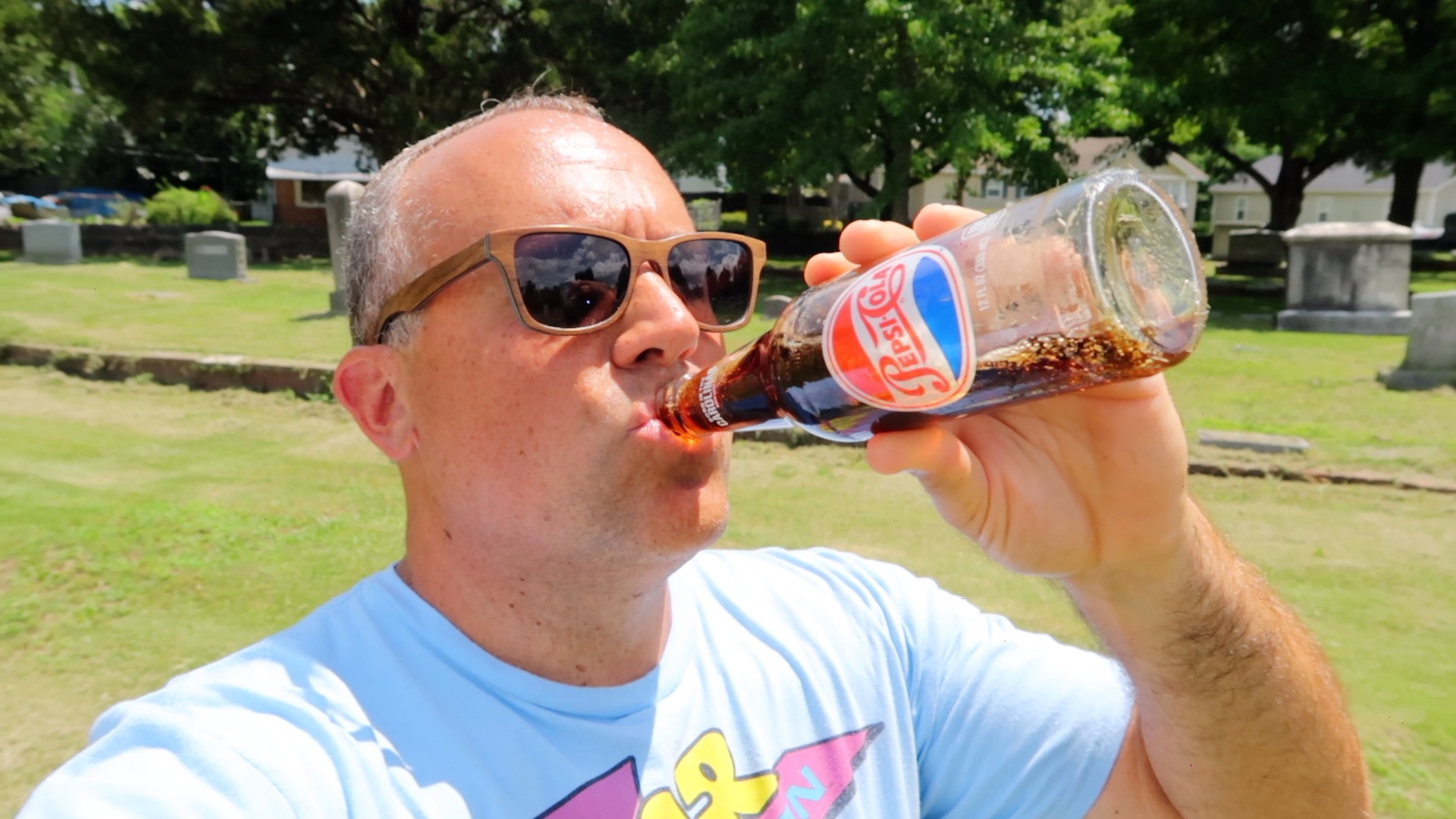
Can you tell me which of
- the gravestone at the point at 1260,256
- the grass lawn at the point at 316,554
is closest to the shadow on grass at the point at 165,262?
the grass lawn at the point at 316,554

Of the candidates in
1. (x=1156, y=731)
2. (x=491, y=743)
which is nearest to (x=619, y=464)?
(x=491, y=743)

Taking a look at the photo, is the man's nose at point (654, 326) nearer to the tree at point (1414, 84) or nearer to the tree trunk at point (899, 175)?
the tree trunk at point (899, 175)

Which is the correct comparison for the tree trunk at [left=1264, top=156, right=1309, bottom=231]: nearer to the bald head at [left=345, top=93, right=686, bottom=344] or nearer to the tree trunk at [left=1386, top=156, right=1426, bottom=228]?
the tree trunk at [left=1386, top=156, right=1426, bottom=228]

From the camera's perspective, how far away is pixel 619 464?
1551mm

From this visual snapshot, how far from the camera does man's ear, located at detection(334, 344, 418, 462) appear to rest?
1.70 metres

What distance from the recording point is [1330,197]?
57.9 metres

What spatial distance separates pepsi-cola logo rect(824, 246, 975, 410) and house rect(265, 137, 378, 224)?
35.4 meters

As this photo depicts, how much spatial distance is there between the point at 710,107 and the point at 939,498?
18846mm

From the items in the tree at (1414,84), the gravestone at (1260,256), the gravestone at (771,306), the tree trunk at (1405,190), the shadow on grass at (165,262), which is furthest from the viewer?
the tree trunk at (1405,190)

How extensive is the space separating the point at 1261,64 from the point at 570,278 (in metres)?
21.9

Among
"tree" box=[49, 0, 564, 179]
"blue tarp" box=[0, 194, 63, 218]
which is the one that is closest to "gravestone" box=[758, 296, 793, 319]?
"tree" box=[49, 0, 564, 179]

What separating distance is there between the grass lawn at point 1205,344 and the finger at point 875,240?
2018mm

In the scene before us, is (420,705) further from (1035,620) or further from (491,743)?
(1035,620)

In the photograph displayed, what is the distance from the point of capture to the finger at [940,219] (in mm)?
1392
